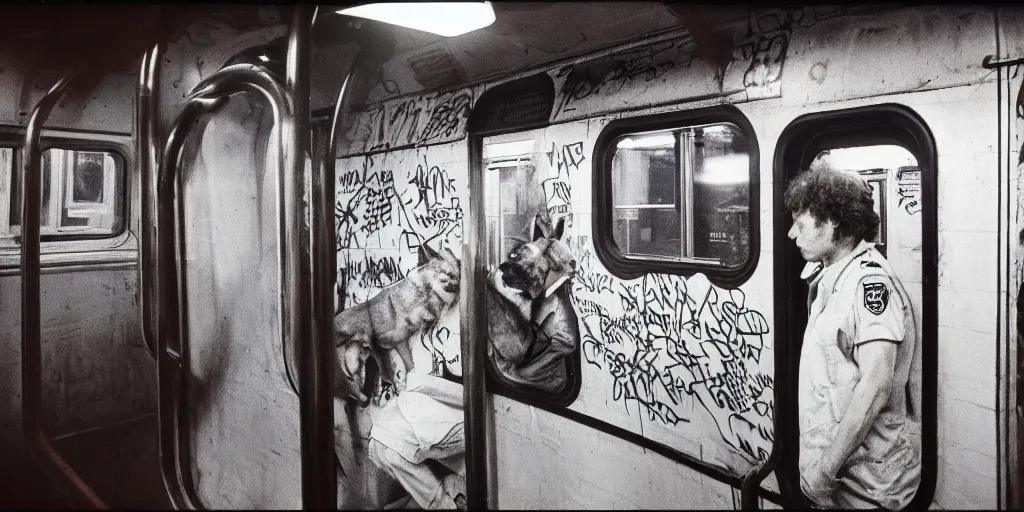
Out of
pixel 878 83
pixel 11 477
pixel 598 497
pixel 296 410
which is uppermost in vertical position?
pixel 878 83

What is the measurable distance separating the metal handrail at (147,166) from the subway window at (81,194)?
2.7 inches

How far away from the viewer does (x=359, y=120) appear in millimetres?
2635

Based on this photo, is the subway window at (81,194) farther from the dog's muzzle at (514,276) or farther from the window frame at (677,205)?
the window frame at (677,205)

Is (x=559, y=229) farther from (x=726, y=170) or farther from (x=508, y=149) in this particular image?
(x=726, y=170)

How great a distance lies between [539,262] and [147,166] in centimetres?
160

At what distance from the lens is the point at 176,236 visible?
229 cm

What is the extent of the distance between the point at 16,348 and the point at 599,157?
89.3 inches

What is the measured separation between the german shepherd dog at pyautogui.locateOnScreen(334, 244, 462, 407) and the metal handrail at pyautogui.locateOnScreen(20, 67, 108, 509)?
103 cm

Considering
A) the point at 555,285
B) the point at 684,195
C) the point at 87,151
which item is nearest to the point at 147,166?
the point at 87,151

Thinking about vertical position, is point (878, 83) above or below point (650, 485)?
above

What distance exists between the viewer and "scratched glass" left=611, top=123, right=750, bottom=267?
7.53ft

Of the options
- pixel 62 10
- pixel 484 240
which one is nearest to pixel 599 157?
pixel 484 240

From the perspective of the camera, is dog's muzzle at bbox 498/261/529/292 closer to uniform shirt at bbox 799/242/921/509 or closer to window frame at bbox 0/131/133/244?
uniform shirt at bbox 799/242/921/509

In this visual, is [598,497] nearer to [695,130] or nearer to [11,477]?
[695,130]
